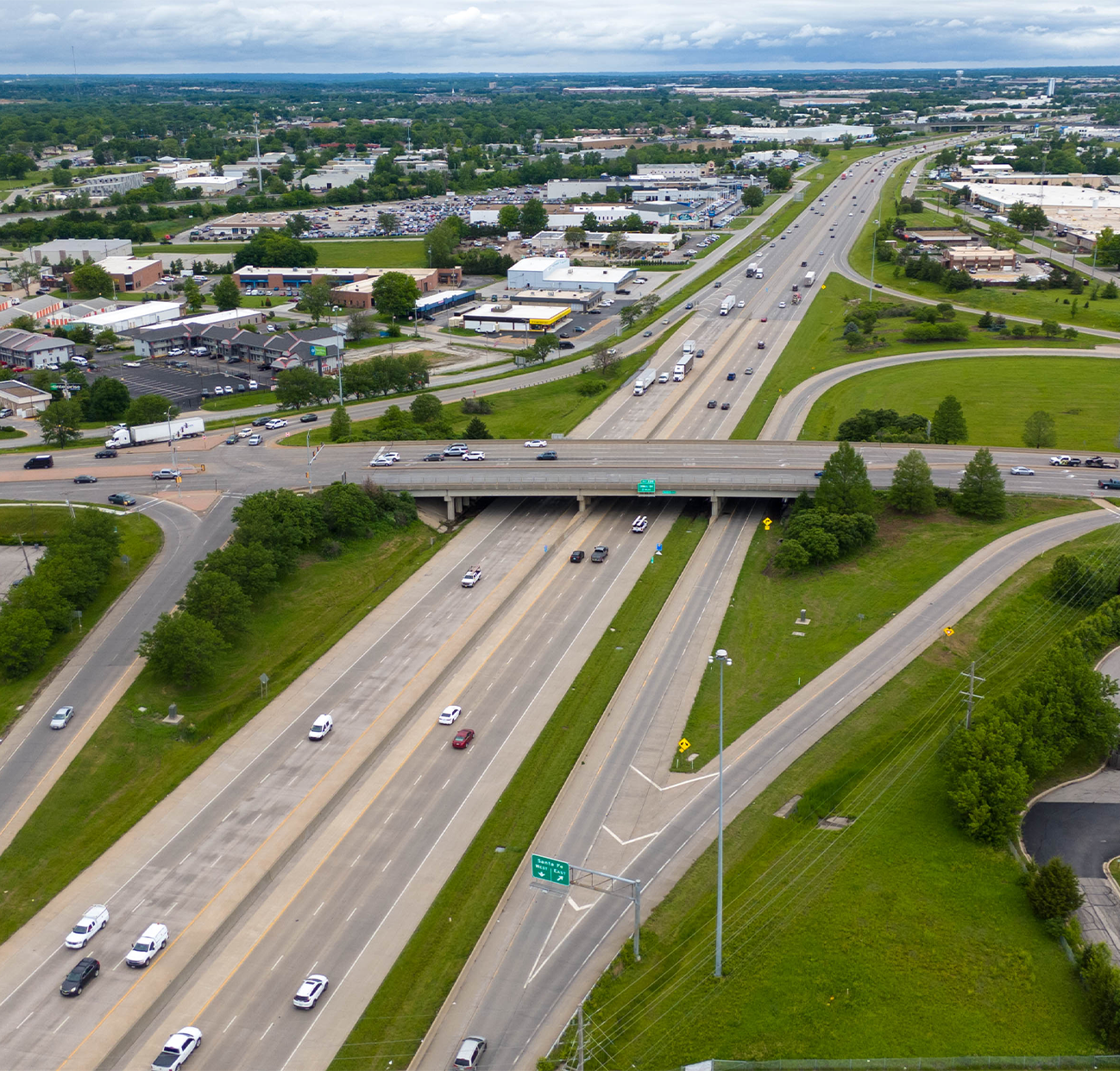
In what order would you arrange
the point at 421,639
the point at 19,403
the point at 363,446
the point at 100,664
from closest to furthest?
the point at 100,664 → the point at 421,639 → the point at 363,446 → the point at 19,403

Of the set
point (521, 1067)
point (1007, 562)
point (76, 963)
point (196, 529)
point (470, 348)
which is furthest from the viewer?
point (470, 348)

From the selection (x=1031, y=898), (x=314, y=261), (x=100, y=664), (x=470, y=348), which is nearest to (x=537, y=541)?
(x=100, y=664)

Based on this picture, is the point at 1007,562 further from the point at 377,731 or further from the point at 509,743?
the point at 377,731

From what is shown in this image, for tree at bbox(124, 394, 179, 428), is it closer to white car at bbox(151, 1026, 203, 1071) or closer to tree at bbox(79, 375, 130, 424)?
tree at bbox(79, 375, 130, 424)

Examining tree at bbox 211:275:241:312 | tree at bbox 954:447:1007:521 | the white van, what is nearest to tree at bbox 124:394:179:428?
tree at bbox 211:275:241:312

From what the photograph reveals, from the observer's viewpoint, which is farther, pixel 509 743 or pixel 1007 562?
pixel 1007 562
